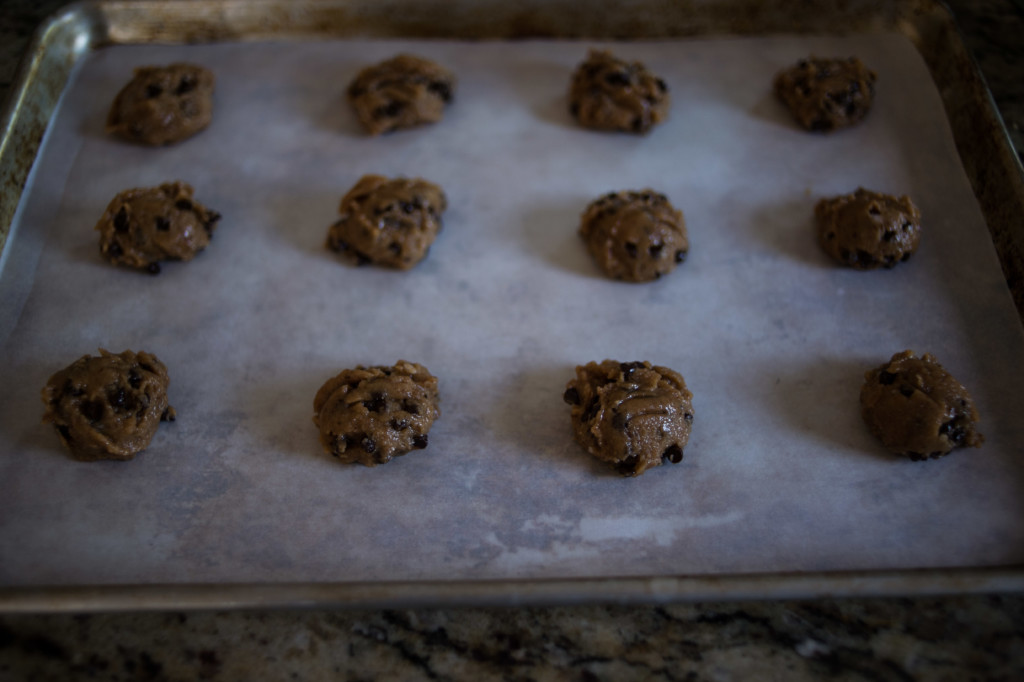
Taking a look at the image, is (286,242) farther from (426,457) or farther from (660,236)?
(660,236)

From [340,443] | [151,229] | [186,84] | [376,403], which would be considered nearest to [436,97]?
[186,84]

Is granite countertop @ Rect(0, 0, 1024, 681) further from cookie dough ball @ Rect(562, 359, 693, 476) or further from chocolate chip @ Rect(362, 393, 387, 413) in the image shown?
chocolate chip @ Rect(362, 393, 387, 413)

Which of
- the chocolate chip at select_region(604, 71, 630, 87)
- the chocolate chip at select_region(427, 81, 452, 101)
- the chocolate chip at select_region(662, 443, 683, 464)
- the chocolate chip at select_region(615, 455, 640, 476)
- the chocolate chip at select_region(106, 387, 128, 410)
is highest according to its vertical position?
the chocolate chip at select_region(604, 71, 630, 87)

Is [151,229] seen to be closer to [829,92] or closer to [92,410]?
[92,410]

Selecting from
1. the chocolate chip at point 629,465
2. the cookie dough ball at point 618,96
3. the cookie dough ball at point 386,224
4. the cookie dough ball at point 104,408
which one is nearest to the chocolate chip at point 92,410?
the cookie dough ball at point 104,408

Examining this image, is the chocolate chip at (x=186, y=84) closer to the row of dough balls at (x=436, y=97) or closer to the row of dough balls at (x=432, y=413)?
the row of dough balls at (x=436, y=97)

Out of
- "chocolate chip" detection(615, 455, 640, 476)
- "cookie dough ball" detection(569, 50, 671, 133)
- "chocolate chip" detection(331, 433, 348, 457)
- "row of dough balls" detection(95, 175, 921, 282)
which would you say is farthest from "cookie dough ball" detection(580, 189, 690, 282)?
"chocolate chip" detection(331, 433, 348, 457)
